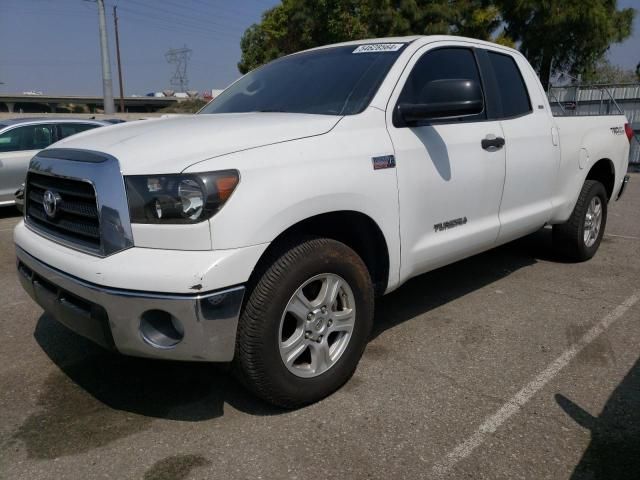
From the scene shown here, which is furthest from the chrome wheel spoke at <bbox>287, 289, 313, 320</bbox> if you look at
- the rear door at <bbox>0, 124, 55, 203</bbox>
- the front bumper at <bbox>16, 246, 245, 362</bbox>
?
the rear door at <bbox>0, 124, 55, 203</bbox>

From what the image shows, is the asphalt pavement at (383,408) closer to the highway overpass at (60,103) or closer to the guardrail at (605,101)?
the guardrail at (605,101)

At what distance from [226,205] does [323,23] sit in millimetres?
27602

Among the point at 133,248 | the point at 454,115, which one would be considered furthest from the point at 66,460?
the point at 454,115

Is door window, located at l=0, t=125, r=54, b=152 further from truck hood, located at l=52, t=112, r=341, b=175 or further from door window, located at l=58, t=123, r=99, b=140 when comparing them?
truck hood, located at l=52, t=112, r=341, b=175

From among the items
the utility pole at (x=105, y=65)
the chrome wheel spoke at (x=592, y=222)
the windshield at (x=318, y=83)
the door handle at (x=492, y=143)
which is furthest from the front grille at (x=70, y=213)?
the utility pole at (x=105, y=65)

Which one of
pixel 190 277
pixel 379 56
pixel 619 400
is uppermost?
pixel 379 56

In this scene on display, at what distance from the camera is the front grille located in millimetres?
2477

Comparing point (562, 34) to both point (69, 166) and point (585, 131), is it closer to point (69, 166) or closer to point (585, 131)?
point (585, 131)

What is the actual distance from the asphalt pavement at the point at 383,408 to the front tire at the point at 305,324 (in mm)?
169

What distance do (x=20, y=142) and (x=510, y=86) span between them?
7419 millimetres

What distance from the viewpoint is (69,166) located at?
259 centimetres

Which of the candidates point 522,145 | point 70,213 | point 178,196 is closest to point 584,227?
point 522,145

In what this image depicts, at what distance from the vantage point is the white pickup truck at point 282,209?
7.55 ft

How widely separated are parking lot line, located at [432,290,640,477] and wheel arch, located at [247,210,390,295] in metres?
0.88
